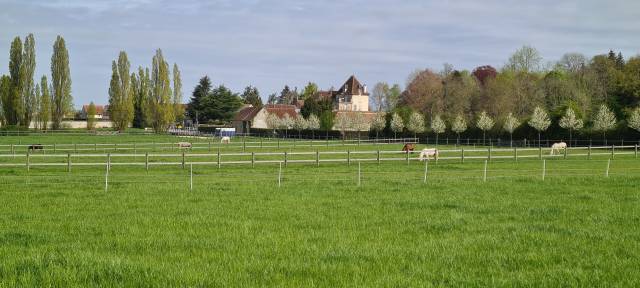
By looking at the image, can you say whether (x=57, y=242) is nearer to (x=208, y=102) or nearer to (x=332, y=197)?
(x=332, y=197)

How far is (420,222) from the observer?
12.6m

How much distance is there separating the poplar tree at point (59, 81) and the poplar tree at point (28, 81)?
10.2 ft

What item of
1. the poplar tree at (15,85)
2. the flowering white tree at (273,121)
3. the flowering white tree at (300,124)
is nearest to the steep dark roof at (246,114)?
the flowering white tree at (273,121)

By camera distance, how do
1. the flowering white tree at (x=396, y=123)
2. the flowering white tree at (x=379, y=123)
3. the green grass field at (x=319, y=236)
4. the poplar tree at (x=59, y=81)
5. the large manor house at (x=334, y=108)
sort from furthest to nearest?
the large manor house at (x=334, y=108) → the poplar tree at (x=59, y=81) → the flowering white tree at (x=379, y=123) → the flowering white tree at (x=396, y=123) → the green grass field at (x=319, y=236)

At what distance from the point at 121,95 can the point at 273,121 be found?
1013 inches

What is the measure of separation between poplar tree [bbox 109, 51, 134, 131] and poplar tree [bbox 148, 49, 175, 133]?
363 centimetres

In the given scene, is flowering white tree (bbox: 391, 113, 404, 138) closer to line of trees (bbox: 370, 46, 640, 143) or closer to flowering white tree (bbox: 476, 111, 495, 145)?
line of trees (bbox: 370, 46, 640, 143)

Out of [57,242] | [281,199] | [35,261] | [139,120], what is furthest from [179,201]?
[139,120]

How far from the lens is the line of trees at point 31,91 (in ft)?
297

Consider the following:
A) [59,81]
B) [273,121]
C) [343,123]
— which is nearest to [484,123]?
[343,123]

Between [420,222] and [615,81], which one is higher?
[615,81]

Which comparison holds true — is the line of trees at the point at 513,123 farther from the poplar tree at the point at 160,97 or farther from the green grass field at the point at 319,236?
the green grass field at the point at 319,236

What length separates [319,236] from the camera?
1083cm

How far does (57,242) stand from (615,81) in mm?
79596
